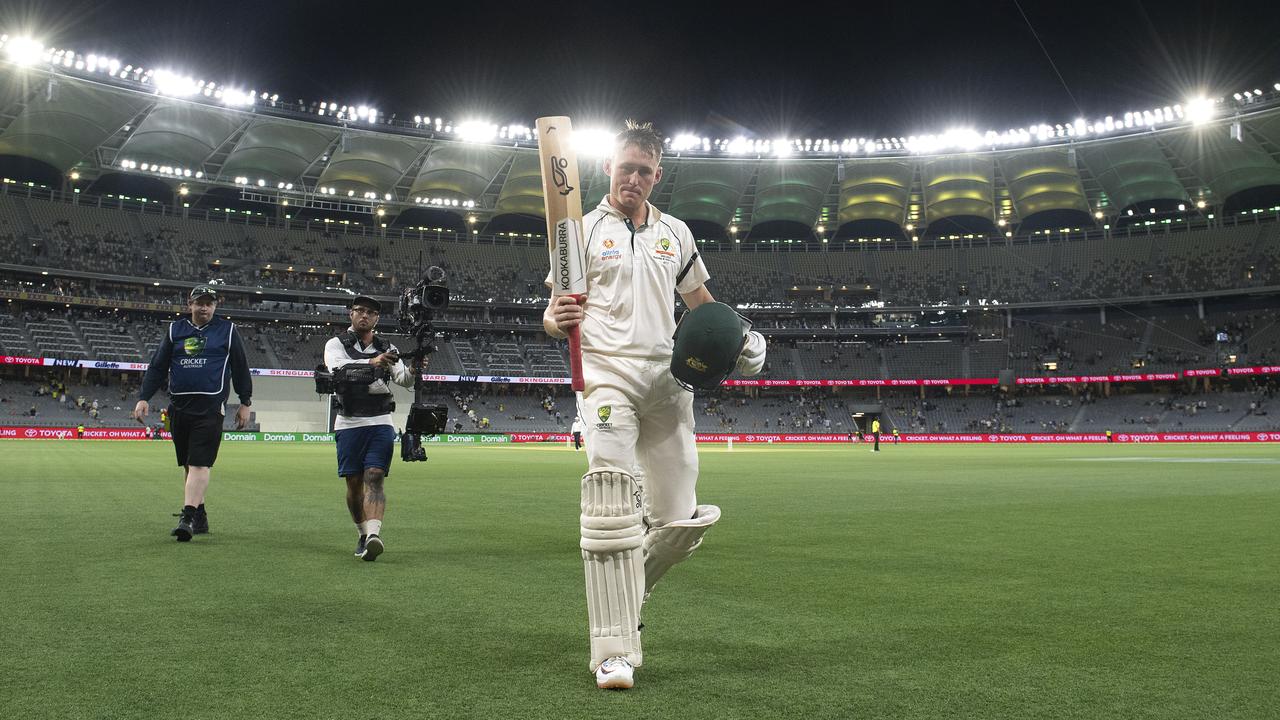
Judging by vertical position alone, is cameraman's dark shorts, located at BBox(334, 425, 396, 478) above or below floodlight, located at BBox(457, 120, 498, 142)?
→ below

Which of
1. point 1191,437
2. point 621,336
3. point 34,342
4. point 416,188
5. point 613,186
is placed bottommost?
point 1191,437

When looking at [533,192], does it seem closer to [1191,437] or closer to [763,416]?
[763,416]

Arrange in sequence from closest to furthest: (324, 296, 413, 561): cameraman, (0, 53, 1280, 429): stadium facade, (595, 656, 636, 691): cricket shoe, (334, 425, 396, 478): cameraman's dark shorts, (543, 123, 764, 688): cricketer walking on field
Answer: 1. (595, 656, 636, 691): cricket shoe
2. (543, 123, 764, 688): cricketer walking on field
3. (324, 296, 413, 561): cameraman
4. (334, 425, 396, 478): cameraman's dark shorts
5. (0, 53, 1280, 429): stadium facade

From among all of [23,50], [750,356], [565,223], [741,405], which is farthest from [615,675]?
[741,405]

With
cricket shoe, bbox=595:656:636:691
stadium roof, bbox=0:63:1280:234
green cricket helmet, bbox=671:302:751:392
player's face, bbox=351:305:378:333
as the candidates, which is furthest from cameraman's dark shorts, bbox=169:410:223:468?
stadium roof, bbox=0:63:1280:234

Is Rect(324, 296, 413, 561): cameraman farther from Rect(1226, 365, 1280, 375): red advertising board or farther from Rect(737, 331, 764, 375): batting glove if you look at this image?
Rect(1226, 365, 1280, 375): red advertising board

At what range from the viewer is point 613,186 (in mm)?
4684

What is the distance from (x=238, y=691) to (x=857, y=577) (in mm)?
4459

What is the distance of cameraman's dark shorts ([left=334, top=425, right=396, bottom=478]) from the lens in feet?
26.5

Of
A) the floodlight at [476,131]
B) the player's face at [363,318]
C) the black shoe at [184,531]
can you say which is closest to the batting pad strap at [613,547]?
the player's face at [363,318]

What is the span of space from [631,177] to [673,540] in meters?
1.94

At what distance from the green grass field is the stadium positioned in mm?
41

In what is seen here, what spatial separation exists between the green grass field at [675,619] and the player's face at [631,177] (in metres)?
2.34

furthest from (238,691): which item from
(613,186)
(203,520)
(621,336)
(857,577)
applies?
(203,520)
